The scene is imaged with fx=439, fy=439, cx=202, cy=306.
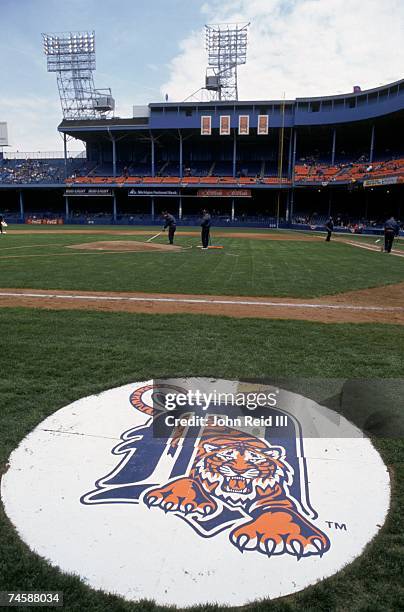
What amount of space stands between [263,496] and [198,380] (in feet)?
6.61

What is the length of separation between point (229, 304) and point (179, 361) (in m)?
3.78

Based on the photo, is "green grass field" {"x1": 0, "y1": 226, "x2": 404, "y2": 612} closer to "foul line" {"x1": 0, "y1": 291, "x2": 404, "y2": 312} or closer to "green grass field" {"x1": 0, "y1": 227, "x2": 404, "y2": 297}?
"green grass field" {"x1": 0, "y1": 227, "x2": 404, "y2": 297}

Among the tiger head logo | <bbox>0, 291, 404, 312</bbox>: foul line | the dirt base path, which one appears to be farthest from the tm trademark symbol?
<bbox>0, 291, 404, 312</bbox>: foul line

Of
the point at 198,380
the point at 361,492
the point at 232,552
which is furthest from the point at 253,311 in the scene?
the point at 232,552

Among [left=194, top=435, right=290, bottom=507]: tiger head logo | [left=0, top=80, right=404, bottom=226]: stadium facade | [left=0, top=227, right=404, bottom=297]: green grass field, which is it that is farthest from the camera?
[left=0, top=80, right=404, bottom=226]: stadium facade

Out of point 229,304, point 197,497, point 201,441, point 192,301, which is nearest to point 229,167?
point 192,301

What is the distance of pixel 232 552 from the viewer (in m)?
2.48

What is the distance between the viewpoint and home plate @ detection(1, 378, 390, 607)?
93.0 inches

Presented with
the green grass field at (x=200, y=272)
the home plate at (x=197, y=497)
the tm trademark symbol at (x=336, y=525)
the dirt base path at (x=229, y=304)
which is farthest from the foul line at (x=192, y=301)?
the tm trademark symbol at (x=336, y=525)

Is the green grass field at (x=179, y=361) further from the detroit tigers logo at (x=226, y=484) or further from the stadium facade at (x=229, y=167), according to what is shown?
the stadium facade at (x=229, y=167)

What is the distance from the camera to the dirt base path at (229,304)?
8250 mm

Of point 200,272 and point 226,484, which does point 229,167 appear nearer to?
point 200,272

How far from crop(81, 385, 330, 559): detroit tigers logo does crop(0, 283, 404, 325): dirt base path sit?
4.60 metres

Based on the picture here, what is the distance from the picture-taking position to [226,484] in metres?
3.04
